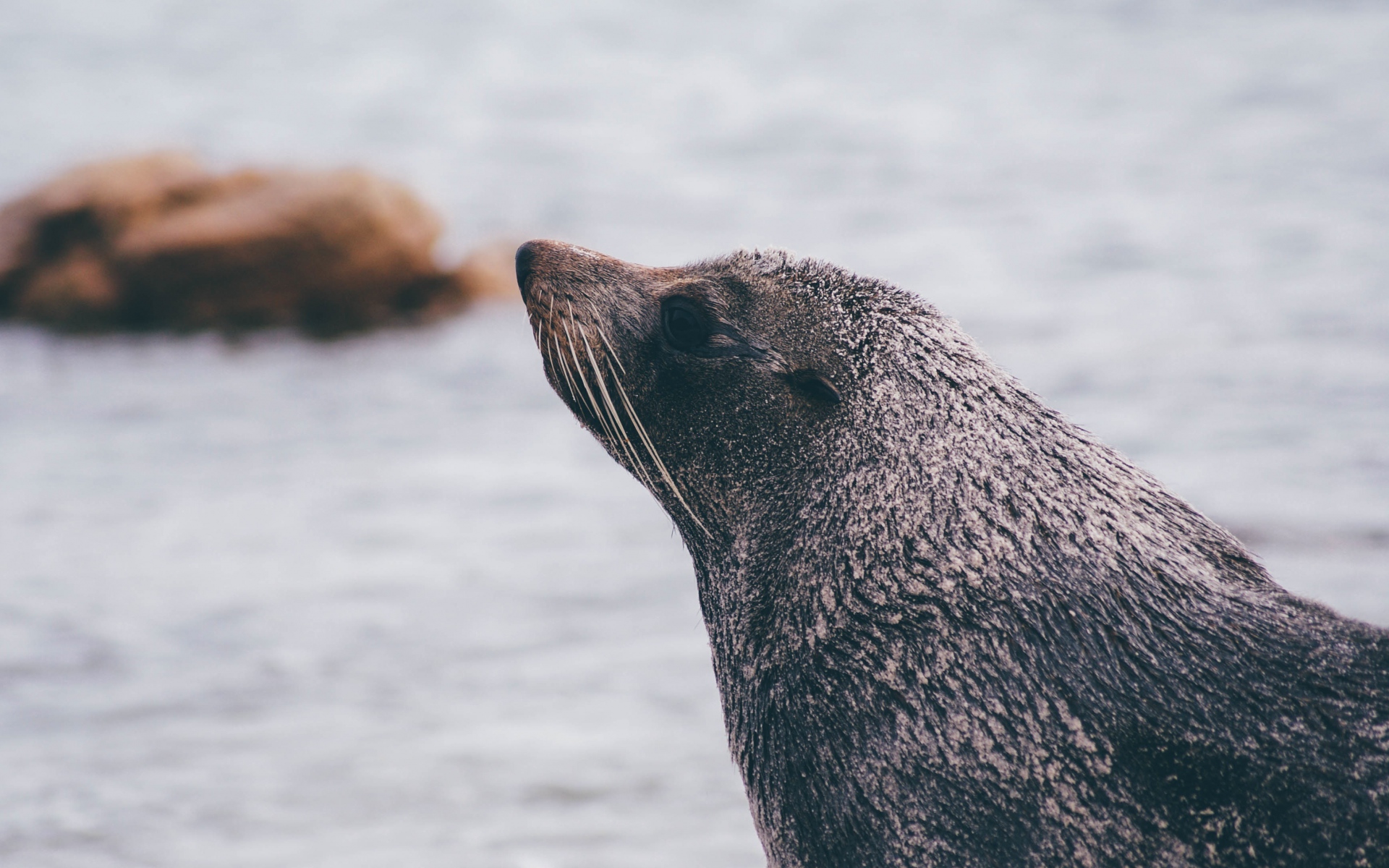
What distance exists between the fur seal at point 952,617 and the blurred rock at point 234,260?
11.1 m

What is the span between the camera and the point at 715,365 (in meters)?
3.57

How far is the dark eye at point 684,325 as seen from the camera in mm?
3611

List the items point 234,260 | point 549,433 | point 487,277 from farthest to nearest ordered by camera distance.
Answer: point 487,277, point 234,260, point 549,433

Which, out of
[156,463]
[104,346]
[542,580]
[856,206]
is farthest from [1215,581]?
[856,206]

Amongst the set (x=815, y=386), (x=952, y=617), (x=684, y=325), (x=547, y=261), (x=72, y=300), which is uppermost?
(x=72, y=300)

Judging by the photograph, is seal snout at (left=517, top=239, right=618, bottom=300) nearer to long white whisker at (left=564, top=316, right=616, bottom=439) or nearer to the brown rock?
long white whisker at (left=564, top=316, right=616, bottom=439)

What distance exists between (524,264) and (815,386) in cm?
92

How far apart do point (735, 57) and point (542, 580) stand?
2364 centimetres

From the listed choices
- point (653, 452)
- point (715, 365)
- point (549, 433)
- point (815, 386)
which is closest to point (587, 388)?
point (653, 452)

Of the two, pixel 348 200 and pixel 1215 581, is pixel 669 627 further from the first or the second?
pixel 348 200

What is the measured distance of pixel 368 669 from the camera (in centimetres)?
706

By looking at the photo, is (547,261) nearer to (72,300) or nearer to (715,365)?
(715,365)

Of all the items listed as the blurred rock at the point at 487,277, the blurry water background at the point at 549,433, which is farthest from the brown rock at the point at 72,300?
the blurred rock at the point at 487,277

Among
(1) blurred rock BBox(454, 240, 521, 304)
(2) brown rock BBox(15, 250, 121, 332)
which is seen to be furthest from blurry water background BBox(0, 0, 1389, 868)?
(1) blurred rock BBox(454, 240, 521, 304)
